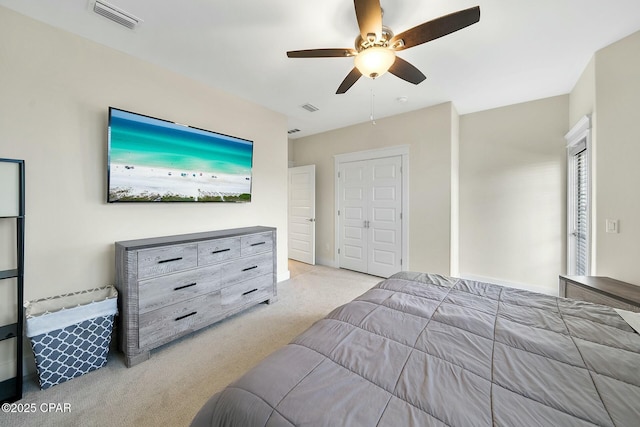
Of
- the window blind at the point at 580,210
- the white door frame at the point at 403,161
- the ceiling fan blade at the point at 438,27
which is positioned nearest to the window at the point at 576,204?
the window blind at the point at 580,210

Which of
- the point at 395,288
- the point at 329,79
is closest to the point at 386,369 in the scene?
the point at 395,288

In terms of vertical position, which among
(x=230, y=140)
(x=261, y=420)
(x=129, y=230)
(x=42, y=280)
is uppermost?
(x=230, y=140)

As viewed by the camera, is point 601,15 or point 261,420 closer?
point 261,420

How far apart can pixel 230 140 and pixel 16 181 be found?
1811 millimetres

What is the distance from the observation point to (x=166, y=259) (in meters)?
2.13

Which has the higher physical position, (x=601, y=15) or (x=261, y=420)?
(x=601, y=15)

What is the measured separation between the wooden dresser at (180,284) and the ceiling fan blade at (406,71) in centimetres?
215

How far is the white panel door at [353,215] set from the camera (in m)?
4.39

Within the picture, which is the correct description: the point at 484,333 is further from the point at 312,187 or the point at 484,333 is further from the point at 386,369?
the point at 312,187

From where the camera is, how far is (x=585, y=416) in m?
0.74

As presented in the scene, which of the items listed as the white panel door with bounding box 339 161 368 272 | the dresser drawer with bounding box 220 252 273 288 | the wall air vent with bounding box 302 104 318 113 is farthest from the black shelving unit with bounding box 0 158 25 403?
the white panel door with bounding box 339 161 368 272

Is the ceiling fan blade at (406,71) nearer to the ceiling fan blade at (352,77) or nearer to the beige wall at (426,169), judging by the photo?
the ceiling fan blade at (352,77)

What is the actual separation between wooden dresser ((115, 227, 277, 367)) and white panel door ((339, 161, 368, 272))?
207cm

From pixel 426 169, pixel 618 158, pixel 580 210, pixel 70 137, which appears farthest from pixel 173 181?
pixel 580 210
